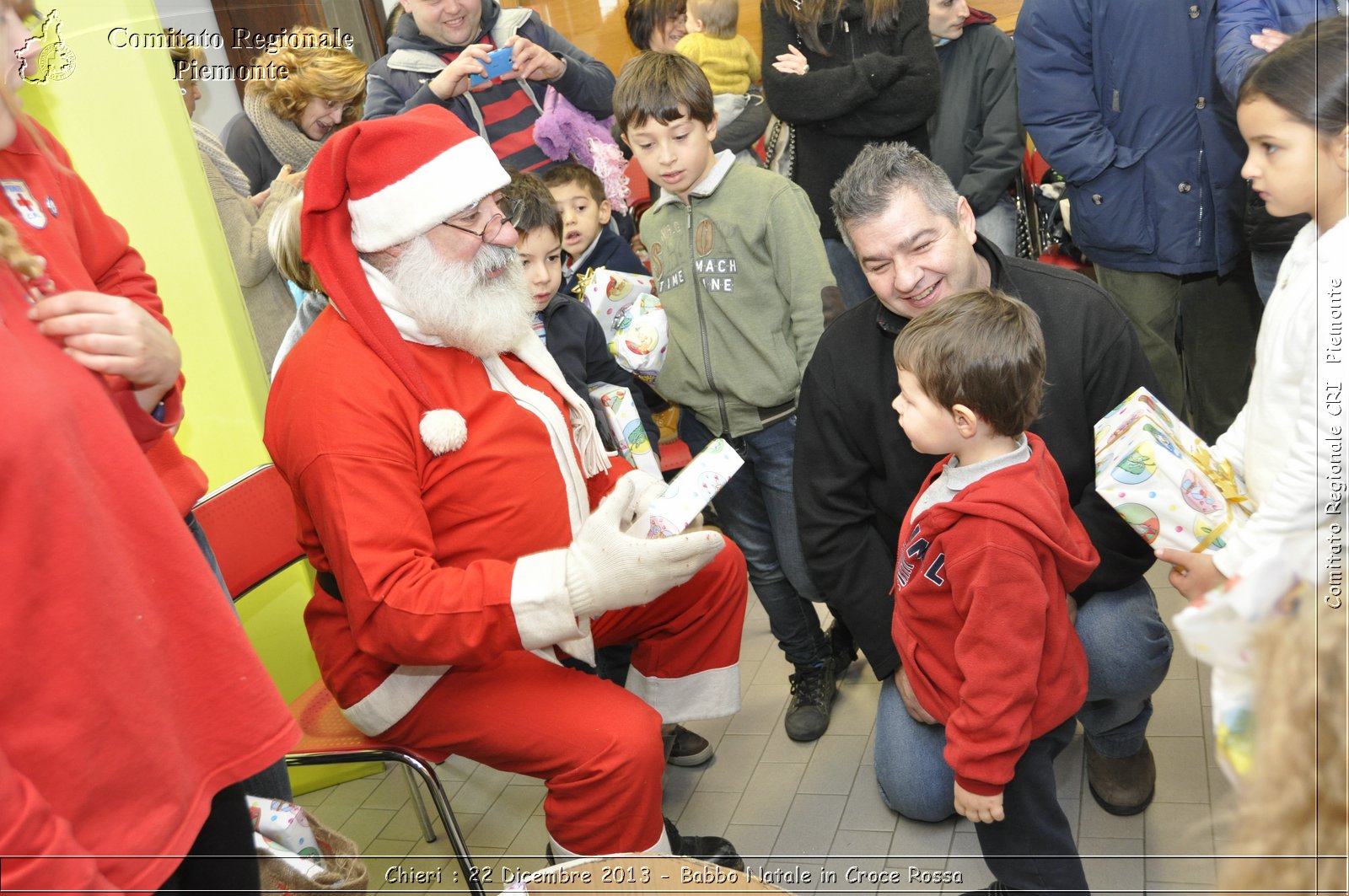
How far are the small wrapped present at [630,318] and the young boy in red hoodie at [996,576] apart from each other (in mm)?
1079

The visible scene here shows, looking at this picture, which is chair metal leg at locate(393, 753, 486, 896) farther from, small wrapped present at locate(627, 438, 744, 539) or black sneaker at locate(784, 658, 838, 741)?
black sneaker at locate(784, 658, 838, 741)

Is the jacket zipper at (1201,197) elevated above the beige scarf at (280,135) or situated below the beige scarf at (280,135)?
below

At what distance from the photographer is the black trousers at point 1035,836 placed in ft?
6.60

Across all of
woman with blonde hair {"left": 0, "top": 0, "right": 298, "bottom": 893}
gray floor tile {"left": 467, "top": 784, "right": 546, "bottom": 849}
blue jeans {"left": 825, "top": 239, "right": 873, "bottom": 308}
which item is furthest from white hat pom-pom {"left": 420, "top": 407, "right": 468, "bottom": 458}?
blue jeans {"left": 825, "top": 239, "right": 873, "bottom": 308}

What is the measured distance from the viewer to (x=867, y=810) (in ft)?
8.80

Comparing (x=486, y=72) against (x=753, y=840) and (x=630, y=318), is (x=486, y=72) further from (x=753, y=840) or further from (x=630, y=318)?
(x=753, y=840)

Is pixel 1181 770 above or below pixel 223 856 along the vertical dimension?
below

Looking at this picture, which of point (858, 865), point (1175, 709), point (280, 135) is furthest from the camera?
point (280, 135)

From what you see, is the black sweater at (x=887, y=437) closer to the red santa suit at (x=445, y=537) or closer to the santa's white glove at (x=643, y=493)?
the santa's white glove at (x=643, y=493)

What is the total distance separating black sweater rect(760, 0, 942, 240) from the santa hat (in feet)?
6.20

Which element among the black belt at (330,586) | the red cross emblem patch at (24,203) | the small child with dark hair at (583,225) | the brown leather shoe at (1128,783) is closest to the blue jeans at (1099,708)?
the brown leather shoe at (1128,783)

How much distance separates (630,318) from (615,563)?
3.85 ft

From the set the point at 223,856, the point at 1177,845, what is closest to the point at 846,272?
the point at 1177,845

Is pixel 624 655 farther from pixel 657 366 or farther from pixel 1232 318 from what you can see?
pixel 1232 318
